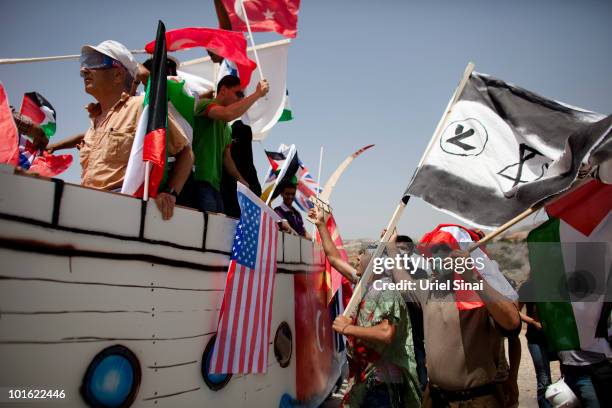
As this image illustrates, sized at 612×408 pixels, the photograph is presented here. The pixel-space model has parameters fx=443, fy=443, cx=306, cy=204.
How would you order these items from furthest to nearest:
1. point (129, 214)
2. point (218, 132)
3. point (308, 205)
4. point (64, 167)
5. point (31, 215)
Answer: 1. point (308, 205)
2. point (64, 167)
3. point (218, 132)
4. point (129, 214)
5. point (31, 215)

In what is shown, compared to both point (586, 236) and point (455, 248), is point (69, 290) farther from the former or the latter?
point (586, 236)

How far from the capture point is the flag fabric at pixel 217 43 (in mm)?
3793

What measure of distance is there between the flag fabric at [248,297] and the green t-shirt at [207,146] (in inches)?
17.5

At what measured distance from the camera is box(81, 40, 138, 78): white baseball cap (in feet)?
9.12

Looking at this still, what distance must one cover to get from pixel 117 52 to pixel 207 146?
942mm

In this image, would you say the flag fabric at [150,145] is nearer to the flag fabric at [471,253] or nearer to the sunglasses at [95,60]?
the sunglasses at [95,60]

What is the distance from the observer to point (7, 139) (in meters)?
2.43

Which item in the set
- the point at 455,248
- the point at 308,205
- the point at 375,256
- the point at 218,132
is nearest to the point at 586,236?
the point at 455,248

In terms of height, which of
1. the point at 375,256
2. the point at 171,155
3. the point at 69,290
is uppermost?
the point at 171,155

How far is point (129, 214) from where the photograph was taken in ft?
7.45

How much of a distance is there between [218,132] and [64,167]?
206cm

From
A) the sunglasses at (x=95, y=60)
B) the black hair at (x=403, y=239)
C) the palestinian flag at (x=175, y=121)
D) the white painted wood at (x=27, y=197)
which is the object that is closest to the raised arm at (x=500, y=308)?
the black hair at (x=403, y=239)

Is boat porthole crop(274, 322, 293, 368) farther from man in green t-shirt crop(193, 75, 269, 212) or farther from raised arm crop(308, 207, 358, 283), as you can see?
man in green t-shirt crop(193, 75, 269, 212)

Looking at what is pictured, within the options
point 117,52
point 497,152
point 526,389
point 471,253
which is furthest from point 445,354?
point 526,389
